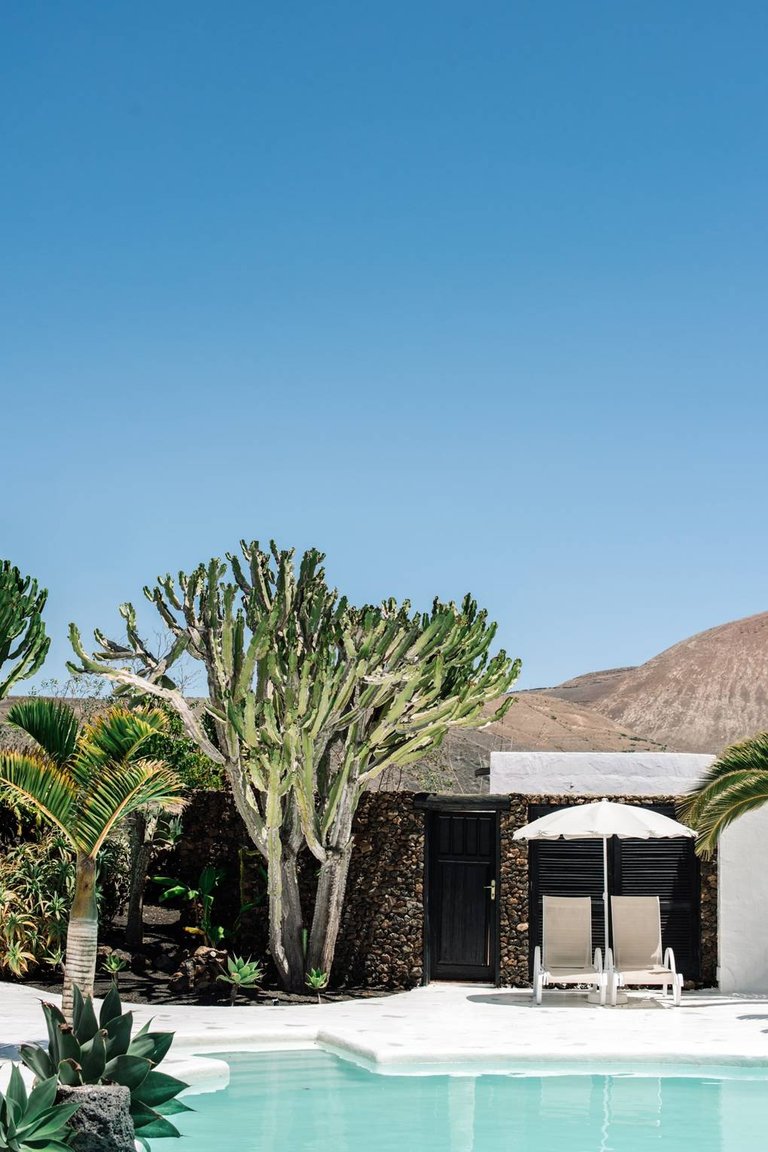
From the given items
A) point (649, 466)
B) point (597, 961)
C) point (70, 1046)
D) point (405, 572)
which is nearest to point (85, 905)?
point (70, 1046)

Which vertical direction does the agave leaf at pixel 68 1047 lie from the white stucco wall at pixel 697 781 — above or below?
below

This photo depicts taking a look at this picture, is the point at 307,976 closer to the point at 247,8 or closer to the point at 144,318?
the point at 144,318

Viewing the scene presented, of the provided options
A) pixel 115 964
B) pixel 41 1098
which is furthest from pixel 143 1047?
pixel 115 964

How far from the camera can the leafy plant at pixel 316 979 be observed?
1460 cm

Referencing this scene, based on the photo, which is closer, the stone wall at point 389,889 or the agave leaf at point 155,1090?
the agave leaf at point 155,1090

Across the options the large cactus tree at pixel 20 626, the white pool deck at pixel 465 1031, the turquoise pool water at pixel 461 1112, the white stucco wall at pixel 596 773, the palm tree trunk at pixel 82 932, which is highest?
the large cactus tree at pixel 20 626

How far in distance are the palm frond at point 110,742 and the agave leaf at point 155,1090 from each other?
122 inches

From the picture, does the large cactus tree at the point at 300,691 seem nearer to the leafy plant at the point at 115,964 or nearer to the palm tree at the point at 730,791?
the leafy plant at the point at 115,964

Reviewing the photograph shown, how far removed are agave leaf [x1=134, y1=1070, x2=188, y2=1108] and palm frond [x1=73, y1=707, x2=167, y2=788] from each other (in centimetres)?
311

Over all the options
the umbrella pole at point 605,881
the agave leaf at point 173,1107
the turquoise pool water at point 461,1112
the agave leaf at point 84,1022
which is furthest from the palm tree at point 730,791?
the agave leaf at point 84,1022

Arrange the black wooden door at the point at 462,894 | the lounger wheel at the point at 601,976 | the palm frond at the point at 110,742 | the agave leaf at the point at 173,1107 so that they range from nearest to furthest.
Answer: the agave leaf at the point at 173,1107, the palm frond at the point at 110,742, the lounger wheel at the point at 601,976, the black wooden door at the point at 462,894

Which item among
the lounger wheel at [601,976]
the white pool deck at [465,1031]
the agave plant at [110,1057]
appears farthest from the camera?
the lounger wheel at [601,976]

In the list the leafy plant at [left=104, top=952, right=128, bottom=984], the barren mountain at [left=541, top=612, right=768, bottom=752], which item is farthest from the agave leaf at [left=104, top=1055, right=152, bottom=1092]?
the barren mountain at [left=541, top=612, right=768, bottom=752]

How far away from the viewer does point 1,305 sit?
669 inches
